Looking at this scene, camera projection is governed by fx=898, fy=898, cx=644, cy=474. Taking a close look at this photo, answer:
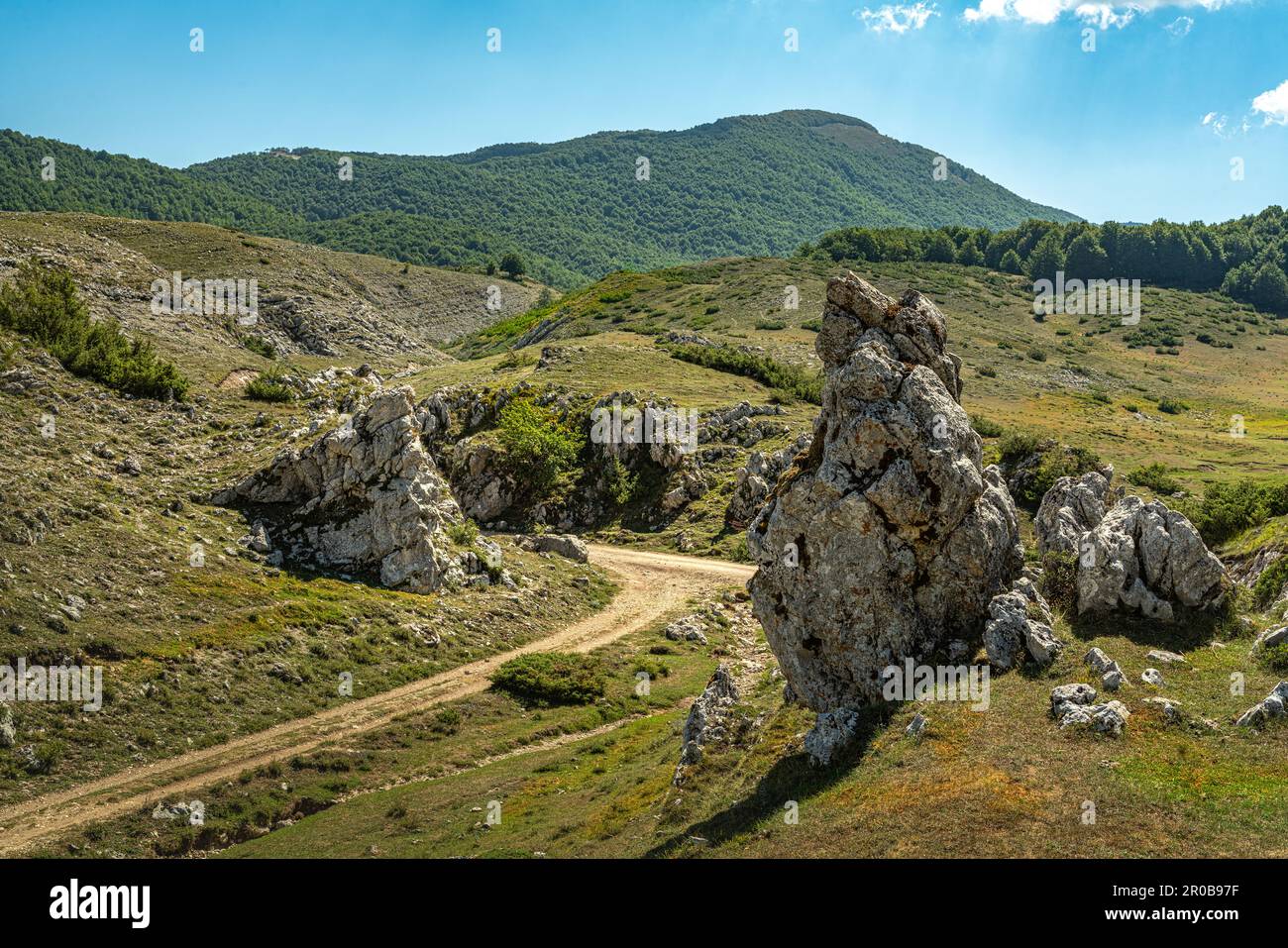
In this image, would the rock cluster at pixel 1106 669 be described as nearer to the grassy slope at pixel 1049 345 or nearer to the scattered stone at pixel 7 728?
the scattered stone at pixel 7 728

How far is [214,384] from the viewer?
6172cm

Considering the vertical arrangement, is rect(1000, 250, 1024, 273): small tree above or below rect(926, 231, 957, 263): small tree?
below

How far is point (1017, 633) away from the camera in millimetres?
23688

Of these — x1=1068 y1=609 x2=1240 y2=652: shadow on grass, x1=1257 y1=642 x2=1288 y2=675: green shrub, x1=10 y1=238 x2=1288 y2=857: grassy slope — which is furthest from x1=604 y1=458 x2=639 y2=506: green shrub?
x1=1257 y1=642 x2=1288 y2=675: green shrub

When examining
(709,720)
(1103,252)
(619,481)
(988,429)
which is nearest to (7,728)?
(709,720)

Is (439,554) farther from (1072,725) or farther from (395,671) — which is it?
(1072,725)

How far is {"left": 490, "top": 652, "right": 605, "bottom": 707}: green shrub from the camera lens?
37.5 metres

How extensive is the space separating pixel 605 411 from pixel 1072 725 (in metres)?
52.8

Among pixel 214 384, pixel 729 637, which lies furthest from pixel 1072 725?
pixel 214 384

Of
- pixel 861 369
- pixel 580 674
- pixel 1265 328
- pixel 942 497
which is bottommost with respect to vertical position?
pixel 580 674

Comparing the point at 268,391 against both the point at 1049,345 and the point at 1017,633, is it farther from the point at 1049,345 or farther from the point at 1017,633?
Answer: the point at 1049,345

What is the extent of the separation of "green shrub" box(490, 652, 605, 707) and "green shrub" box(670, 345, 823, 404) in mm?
43881

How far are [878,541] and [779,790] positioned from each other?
7.31m

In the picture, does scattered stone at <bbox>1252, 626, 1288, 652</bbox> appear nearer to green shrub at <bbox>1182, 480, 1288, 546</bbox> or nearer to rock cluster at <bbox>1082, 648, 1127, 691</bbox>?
rock cluster at <bbox>1082, 648, 1127, 691</bbox>
